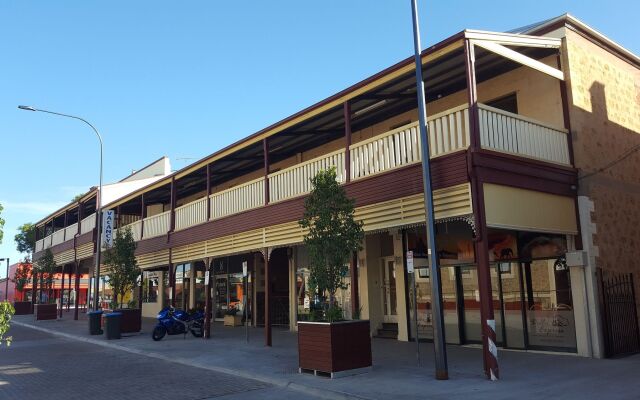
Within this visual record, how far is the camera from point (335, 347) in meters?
10.2

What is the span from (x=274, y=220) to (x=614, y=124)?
9.54m

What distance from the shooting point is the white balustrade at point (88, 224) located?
28.4 m

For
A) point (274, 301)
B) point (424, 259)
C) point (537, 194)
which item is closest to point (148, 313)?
point (274, 301)

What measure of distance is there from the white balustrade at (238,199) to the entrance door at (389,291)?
4390 mm

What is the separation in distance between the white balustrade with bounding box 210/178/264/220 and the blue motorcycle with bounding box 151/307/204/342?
3.54 meters

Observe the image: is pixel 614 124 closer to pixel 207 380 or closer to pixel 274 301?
pixel 207 380

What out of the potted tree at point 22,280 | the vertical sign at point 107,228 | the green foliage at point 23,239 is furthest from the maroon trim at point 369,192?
the green foliage at point 23,239

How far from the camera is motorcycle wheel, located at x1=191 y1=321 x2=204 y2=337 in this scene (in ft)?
60.9

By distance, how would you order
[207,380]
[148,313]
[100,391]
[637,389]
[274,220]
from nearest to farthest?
[637,389] → [100,391] → [207,380] → [274,220] → [148,313]

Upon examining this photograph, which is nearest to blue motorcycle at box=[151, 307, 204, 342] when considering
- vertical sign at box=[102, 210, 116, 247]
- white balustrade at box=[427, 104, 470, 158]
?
vertical sign at box=[102, 210, 116, 247]

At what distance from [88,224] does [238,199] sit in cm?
1562

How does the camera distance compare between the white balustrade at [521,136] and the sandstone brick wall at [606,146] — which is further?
the sandstone brick wall at [606,146]

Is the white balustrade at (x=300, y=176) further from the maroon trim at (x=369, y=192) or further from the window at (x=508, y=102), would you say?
the window at (x=508, y=102)

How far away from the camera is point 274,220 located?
1548cm
